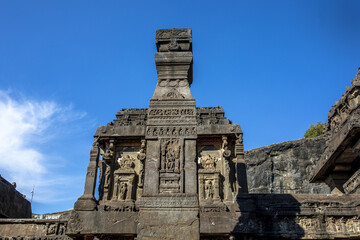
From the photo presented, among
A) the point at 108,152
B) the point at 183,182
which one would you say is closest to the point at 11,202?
the point at 108,152

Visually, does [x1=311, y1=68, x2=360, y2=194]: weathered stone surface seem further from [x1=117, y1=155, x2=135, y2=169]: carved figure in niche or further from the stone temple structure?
[x1=117, y1=155, x2=135, y2=169]: carved figure in niche

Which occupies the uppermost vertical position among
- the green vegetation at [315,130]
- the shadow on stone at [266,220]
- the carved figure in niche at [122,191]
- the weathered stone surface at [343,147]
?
the green vegetation at [315,130]

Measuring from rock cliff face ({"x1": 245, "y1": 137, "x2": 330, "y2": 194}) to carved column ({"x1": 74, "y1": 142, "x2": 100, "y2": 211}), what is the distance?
2337 cm

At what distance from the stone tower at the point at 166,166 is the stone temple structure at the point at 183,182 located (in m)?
0.02

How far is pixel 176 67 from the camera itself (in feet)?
24.2

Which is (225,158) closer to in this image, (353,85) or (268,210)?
(268,210)

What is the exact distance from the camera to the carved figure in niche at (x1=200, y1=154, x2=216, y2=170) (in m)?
11.8

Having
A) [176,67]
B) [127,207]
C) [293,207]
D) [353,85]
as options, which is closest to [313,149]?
[353,85]

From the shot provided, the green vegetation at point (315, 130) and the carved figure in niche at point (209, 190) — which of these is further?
→ the green vegetation at point (315, 130)

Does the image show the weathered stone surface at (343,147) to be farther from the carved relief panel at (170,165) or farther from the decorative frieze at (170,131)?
→ the carved relief panel at (170,165)

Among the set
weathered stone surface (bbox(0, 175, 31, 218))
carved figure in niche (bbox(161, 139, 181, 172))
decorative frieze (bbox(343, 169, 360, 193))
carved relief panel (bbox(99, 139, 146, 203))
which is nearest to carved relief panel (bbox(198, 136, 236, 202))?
carved relief panel (bbox(99, 139, 146, 203))

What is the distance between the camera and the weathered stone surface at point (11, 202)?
16078 mm

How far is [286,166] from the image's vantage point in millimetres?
31547

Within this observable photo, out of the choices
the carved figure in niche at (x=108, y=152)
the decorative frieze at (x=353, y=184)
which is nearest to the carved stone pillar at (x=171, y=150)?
the carved figure in niche at (x=108, y=152)
